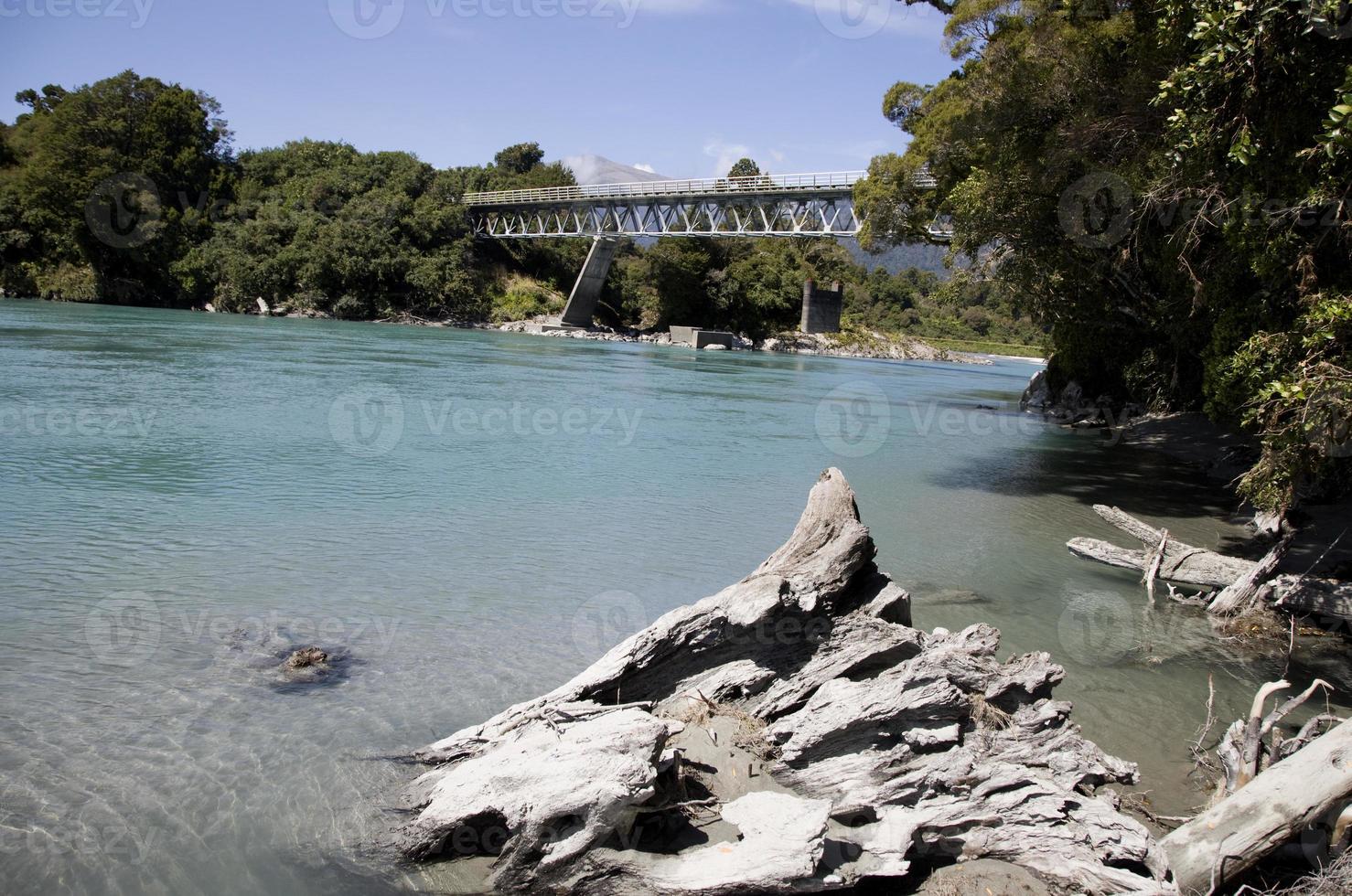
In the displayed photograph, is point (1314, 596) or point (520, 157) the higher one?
point (520, 157)

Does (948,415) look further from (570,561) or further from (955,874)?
(955,874)

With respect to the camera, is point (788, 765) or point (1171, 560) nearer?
point (788, 765)

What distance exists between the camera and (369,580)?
888 centimetres

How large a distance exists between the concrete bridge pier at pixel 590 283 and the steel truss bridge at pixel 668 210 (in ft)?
5.62

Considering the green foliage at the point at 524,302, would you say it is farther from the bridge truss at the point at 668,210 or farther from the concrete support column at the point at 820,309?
the concrete support column at the point at 820,309

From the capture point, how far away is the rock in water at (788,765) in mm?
4230

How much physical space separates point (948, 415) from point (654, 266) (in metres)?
50.3

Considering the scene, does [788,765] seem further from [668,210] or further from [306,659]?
[668,210]

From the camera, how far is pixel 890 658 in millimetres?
5645

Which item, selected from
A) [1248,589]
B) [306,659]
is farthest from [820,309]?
[306,659]

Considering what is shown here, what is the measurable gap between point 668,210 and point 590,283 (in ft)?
36.4

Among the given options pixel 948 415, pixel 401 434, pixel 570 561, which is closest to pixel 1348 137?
pixel 570 561

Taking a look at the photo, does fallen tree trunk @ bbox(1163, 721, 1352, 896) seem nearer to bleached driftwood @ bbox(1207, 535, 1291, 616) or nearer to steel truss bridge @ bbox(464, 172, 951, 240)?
bleached driftwood @ bbox(1207, 535, 1291, 616)

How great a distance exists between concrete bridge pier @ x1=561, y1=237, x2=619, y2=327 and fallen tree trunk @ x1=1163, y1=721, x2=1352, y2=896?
72122 millimetres
